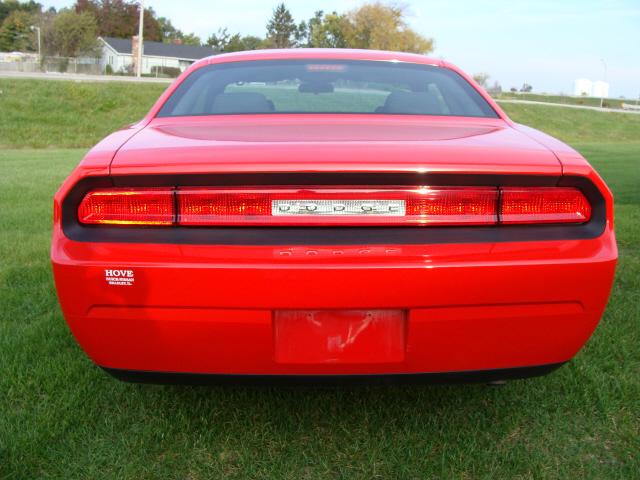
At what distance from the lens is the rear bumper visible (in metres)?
1.90

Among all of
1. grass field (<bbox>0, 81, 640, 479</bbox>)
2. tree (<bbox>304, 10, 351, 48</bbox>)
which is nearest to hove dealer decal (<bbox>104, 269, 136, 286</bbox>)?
grass field (<bbox>0, 81, 640, 479</bbox>)

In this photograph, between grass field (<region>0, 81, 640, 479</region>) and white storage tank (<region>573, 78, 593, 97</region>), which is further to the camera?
white storage tank (<region>573, 78, 593, 97</region>)

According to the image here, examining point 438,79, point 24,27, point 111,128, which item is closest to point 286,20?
point 24,27

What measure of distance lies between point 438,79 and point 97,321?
2.02 m

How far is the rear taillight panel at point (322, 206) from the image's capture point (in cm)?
193

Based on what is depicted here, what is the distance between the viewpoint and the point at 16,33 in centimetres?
7262

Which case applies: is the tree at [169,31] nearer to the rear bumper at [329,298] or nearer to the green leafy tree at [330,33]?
the green leafy tree at [330,33]

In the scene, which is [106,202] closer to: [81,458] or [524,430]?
[81,458]

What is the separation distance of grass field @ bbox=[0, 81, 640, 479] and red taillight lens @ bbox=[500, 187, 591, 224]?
883 millimetres

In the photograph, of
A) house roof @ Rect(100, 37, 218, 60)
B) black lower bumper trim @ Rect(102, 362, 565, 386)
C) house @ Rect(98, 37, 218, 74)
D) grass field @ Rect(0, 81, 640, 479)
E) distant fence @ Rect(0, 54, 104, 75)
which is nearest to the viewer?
black lower bumper trim @ Rect(102, 362, 565, 386)

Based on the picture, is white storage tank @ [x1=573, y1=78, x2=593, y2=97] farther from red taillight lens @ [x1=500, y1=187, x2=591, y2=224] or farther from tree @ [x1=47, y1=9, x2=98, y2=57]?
red taillight lens @ [x1=500, y1=187, x2=591, y2=224]

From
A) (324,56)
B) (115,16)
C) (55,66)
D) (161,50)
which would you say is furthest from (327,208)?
(115,16)

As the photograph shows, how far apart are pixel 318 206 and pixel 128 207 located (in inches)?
23.3

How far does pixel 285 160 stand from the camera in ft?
6.32
